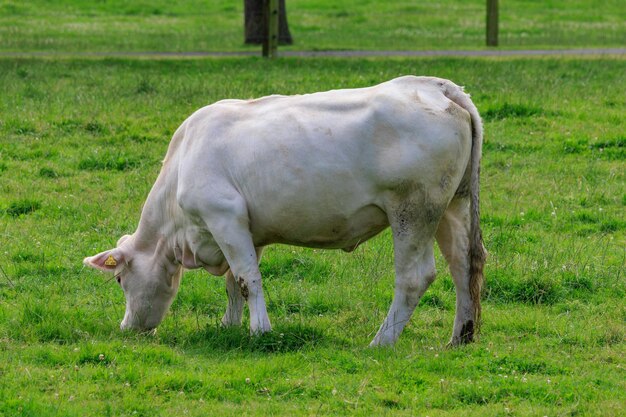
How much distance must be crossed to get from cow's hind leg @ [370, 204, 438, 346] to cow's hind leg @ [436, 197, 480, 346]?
0.38 m

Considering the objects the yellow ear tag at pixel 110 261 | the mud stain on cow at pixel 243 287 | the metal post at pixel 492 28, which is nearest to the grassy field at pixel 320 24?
the metal post at pixel 492 28

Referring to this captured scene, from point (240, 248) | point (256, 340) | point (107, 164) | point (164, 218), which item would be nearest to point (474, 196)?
point (240, 248)

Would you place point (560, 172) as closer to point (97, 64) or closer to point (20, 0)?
point (97, 64)

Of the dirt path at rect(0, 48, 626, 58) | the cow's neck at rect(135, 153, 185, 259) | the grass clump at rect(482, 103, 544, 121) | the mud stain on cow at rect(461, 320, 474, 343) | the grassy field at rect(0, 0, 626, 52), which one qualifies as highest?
the cow's neck at rect(135, 153, 185, 259)

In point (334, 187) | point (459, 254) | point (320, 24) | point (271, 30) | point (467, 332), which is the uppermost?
point (334, 187)

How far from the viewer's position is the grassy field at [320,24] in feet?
94.0

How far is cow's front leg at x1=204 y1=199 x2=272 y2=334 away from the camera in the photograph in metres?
8.02

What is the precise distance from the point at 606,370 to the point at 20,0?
3693 cm

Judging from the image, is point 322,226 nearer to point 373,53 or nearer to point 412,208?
point 412,208

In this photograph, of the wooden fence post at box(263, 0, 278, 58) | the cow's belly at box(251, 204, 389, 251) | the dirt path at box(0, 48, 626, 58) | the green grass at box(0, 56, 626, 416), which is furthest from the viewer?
the dirt path at box(0, 48, 626, 58)

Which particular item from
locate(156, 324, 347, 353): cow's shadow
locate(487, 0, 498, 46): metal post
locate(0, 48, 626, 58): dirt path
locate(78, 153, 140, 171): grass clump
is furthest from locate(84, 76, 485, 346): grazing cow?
locate(487, 0, 498, 46): metal post

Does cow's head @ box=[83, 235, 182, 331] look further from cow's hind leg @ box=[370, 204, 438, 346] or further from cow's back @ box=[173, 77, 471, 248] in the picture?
cow's hind leg @ box=[370, 204, 438, 346]

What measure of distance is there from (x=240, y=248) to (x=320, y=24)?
29.8 metres

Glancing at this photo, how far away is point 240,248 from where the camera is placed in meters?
8.05
